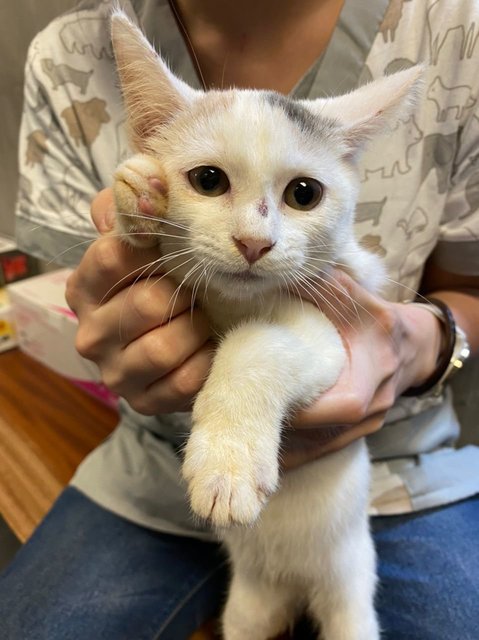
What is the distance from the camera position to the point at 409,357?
742 millimetres

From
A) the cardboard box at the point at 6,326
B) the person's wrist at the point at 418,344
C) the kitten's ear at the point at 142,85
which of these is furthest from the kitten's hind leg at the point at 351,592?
the cardboard box at the point at 6,326

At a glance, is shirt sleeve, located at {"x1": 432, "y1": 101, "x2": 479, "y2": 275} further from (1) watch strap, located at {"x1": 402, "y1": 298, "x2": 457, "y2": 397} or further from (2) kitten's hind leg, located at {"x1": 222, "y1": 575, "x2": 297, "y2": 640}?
(2) kitten's hind leg, located at {"x1": 222, "y1": 575, "x2": 297, "y2": 640}

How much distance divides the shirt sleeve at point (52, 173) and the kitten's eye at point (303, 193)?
47 cm

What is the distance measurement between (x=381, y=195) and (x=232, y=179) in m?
0.39

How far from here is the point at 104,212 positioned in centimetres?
61

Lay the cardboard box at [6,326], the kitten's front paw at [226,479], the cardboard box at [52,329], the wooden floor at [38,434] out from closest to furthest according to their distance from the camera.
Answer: the kitten's front paw at [226,479], the wooden floor at [38,434], the cardboard box at [52,329], the cardboard box at [6,326]

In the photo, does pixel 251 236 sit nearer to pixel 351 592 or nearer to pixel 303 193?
pixel 303 193

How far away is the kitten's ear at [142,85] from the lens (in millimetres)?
504

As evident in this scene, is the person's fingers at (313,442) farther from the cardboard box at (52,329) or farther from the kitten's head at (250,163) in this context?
the cardboard box at (52,329)

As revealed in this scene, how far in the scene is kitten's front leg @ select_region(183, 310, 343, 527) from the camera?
1.43 feet

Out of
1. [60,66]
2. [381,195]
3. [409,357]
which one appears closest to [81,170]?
[60,66]

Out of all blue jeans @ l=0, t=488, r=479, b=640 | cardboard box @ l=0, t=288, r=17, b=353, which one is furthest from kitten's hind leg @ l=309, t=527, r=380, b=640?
cardboard box @ l=0, t=288, r=17, b=353

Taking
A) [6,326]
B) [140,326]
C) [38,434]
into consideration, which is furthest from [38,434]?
[140,326]

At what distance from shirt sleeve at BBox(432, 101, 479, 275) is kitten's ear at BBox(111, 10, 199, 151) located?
0.43 m
